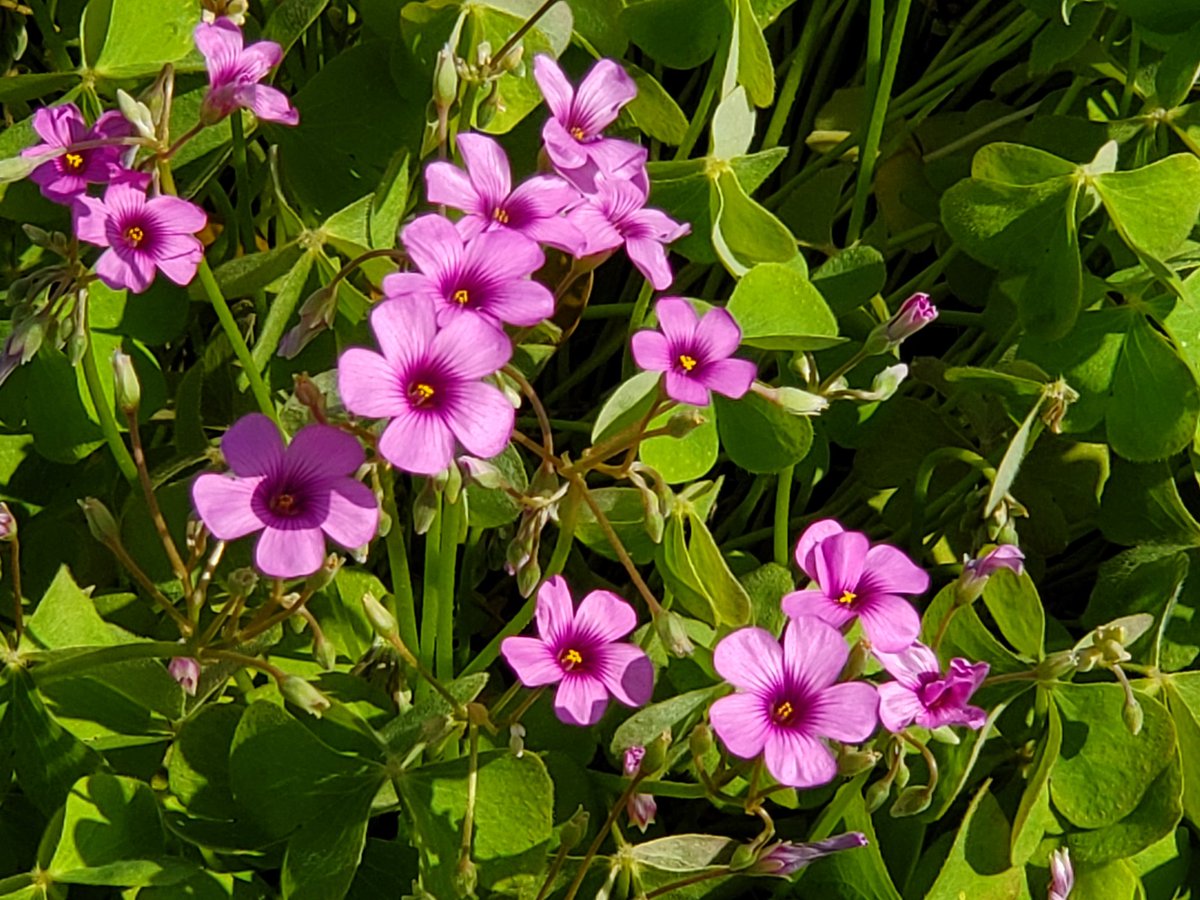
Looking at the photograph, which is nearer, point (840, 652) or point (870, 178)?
point (840, 652)

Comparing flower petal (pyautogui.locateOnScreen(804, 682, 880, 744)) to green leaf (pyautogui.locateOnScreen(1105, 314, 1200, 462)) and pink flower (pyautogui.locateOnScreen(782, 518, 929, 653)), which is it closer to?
pink flower (pyautogui.locateOnScreen(782, 518, 929, 653))

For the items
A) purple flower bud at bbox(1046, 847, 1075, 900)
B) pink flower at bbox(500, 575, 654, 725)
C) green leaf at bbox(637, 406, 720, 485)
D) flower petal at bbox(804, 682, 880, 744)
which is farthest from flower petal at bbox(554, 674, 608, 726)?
purple flower bud at bbox(1046, 847, 1075, 900)

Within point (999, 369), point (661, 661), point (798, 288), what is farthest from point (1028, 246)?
point (661, 661)

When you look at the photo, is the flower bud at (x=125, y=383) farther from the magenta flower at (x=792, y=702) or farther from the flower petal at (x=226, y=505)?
the magenta flower at (x=792, y=702)

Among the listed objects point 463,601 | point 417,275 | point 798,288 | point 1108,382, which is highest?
point 417,275

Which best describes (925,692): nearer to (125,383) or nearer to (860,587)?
(860,587)

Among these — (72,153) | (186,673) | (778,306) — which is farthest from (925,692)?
(72,153)

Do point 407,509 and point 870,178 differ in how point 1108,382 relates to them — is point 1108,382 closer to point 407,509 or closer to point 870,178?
point 870,178
